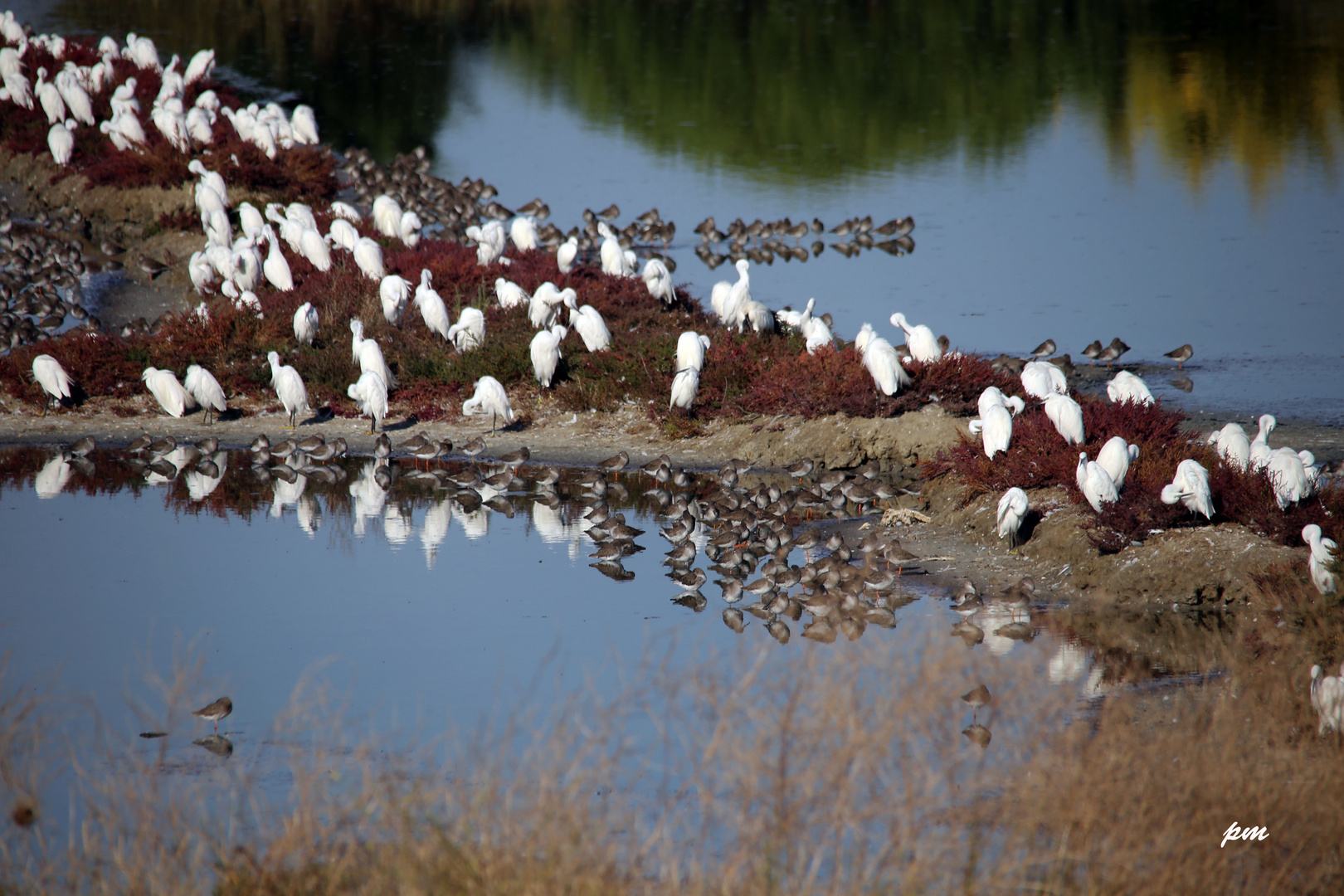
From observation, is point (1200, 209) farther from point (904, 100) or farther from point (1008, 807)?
point (1008, 807)

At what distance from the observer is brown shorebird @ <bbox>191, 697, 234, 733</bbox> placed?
23.2 feet

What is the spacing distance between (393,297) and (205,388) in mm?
2851

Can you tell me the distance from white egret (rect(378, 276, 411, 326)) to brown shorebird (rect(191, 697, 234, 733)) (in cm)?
938

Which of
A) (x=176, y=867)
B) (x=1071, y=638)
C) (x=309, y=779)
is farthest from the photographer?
(x=1071, y=638)

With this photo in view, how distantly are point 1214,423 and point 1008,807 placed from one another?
9254 millimetres

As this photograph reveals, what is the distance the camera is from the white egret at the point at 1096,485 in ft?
30.1

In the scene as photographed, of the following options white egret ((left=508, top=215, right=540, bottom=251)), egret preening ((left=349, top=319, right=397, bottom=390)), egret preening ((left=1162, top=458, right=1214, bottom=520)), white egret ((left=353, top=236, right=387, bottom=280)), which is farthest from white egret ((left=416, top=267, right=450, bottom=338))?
egret preening ((left=1162, top=458, right=1214, bottom=520))

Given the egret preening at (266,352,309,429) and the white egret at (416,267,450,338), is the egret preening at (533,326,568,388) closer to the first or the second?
the white egret at (416,267,450,338)

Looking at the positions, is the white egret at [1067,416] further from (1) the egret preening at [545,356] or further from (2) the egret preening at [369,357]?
(2) the egret preening at [369,357]

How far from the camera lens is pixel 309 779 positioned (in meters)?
5.13

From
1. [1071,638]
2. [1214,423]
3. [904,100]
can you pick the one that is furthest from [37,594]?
[904,100]

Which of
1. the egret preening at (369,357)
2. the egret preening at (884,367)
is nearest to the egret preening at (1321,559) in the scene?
the egret preening at (884,367)

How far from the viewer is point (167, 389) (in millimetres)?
13969

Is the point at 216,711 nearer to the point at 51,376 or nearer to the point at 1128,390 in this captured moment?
the point at 1128,390
